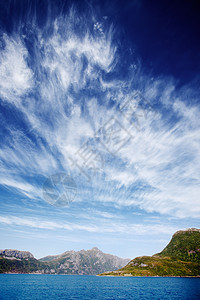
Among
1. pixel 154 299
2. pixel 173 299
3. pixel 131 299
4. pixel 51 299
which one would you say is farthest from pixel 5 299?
pixel 173 299

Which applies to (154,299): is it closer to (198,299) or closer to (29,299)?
(198,299)

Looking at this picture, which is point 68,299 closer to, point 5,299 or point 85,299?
point 85,299

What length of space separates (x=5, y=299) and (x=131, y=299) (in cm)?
6110

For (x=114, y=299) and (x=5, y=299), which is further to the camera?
(x=114, y=299)

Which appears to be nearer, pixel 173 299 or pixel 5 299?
pixel 5 299

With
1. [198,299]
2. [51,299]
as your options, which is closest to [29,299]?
[51,299]

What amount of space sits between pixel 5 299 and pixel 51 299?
2121cm

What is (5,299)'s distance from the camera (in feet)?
244

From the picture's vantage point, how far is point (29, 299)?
7725cm

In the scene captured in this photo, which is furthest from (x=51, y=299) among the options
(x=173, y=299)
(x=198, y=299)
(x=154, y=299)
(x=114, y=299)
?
(x=198, y=299)

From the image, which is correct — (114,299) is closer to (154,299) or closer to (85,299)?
(85,299)

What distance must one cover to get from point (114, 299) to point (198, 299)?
133 ft

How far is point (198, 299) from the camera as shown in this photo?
75.9 m

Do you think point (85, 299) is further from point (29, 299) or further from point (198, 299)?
point (198, 299)
